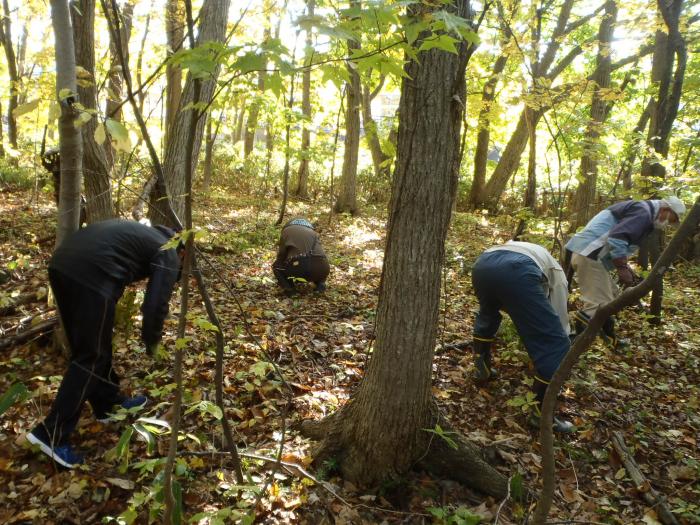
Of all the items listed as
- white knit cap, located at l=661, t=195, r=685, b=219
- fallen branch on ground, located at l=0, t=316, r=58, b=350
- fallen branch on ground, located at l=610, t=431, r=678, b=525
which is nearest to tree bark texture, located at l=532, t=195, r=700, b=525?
fallen branch on ground, located at l=610, t=431, r=678, b=525

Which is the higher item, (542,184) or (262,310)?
(542,184)

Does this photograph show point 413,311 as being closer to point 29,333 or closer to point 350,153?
point 29,333

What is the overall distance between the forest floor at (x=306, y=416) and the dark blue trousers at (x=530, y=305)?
0.43 metres

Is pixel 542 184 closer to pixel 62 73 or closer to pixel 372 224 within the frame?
pixel 372 224

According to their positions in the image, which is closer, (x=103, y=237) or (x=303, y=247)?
(x=103, y=237)

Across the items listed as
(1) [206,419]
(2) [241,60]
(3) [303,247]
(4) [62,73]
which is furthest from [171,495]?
(3) [303,247]

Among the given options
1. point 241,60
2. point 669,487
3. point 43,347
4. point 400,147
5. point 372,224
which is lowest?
point 669,487

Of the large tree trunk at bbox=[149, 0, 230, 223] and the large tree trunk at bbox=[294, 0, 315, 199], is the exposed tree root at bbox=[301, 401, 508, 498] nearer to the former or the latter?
the large tree trunk at bbox=[149, 0, 230, 223]

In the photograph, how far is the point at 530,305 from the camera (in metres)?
3.24

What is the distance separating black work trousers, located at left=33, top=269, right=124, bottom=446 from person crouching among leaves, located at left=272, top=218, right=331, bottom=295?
9.68 ft

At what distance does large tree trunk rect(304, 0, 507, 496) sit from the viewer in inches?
89.1

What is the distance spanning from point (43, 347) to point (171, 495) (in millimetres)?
2645

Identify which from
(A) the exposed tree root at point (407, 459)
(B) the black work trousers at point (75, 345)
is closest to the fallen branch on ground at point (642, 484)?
(A) the exposed tree root at point (407, 459)

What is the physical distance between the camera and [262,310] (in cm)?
500
